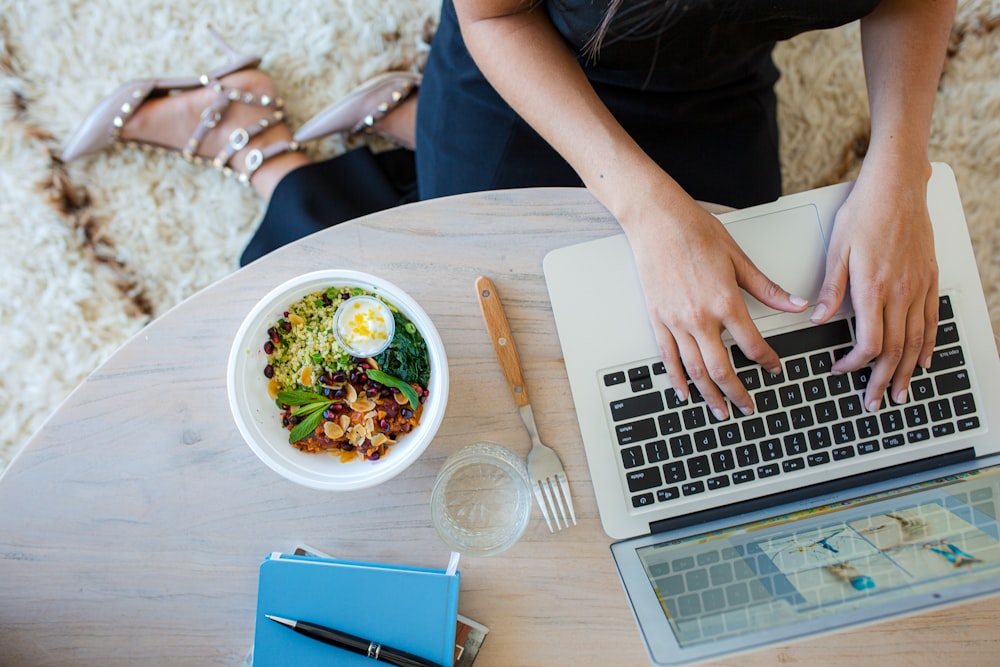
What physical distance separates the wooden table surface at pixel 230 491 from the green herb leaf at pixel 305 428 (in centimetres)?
7

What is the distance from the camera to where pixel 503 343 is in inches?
31.4

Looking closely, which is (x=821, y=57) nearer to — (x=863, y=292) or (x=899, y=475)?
(x=863, y=292)

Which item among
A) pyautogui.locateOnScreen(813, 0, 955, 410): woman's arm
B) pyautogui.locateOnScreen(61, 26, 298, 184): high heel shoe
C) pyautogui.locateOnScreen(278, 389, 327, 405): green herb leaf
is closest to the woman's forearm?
pyautogui.locateOnScreen(813, 0, 955, 410): woman's arm

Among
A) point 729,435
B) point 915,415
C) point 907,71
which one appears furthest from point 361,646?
point 907,71

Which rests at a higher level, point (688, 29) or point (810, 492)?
point (688, 29)

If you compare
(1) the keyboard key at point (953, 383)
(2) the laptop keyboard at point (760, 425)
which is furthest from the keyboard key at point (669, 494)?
(1) the keyboard key at point (953, 383)

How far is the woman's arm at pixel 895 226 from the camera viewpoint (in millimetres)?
766

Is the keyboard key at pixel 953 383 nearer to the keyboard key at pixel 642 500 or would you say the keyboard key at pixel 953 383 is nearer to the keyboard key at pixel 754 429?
the keyboard key at pixel 754 429

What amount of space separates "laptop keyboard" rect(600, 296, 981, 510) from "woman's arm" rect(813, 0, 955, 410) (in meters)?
0.03

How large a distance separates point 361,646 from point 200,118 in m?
0.96

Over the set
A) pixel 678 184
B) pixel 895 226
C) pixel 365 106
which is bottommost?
pixel 895 226

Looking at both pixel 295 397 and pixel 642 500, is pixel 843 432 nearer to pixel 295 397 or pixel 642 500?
pixel 642 500

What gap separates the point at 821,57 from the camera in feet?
4.33

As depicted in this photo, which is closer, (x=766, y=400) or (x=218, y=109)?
(x=766, y=400)
